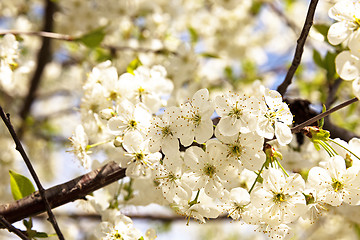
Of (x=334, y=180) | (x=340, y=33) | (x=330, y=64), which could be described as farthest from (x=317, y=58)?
(x=334, y=180)

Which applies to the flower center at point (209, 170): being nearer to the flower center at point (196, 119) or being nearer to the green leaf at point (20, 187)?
the flower center at point (196, 119)

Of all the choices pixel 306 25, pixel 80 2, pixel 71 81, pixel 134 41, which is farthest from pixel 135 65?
pixel 71 81

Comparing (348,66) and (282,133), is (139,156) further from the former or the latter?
(348,66)

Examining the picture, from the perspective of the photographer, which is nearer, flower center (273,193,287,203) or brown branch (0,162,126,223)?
flower center (273,193,287,203)

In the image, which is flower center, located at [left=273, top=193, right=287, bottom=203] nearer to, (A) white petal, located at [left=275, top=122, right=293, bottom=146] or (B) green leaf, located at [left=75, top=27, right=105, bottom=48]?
(A) white petal, located at [left=275, top=122, right=293, bottom=146]

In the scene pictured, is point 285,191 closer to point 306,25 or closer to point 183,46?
point 306,25

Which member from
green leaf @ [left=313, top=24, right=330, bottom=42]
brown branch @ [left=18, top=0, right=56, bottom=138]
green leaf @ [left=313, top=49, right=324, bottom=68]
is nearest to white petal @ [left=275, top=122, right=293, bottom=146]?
green leaf @ [left=313, top=24, right=330, bottom=42]
